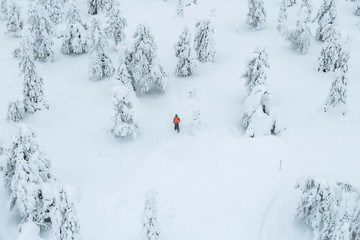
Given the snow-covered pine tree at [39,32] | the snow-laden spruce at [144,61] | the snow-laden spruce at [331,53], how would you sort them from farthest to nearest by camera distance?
the snow-covered pine tree at [39,32], the snow-laden spruce at [331,53], the snow-laden spruce at [144,61]

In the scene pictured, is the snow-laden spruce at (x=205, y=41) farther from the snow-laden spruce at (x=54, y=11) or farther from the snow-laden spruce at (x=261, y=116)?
the snow-laden spruce at (x=54, y=11)

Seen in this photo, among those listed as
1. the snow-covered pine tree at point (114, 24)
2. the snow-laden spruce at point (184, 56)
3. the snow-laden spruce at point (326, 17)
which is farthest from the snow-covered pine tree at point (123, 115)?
the snow-laden spruce at point (326, 17)

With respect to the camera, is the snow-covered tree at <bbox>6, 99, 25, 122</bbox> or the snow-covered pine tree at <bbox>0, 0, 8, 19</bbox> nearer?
the snow-covered tree at <bbox>6, 99, 25, 122</bbox>

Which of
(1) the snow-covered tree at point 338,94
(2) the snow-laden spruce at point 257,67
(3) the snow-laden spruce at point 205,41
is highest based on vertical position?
(3) the snow-laden spruce at point 205,41

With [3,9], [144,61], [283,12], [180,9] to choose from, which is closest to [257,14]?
[283,12]

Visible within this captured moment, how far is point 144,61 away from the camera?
90.7 feet

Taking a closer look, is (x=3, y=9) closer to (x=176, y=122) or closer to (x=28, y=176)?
(x=176, y=122)

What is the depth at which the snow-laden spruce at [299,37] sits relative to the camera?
3388 cm

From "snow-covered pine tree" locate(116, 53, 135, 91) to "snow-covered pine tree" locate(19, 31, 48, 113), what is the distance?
5.91m

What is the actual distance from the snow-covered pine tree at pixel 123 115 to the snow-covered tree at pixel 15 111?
22.8 feet

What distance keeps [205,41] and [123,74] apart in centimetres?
926

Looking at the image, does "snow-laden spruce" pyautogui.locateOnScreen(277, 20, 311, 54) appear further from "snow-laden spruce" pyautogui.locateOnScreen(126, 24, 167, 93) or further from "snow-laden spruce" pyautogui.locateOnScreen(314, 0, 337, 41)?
"snow-laden spruce" pyautogui.locateOnScreen(126, 24, 167, 93)

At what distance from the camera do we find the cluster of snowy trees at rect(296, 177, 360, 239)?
14.9m

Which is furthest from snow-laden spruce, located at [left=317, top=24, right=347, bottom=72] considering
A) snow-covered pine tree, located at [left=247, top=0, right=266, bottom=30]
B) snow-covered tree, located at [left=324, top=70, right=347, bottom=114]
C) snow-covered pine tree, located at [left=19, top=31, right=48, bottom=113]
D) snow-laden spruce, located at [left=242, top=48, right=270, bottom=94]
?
snow-covered pine tree, located at [left=19, top=31, right=48, bottom=113]
